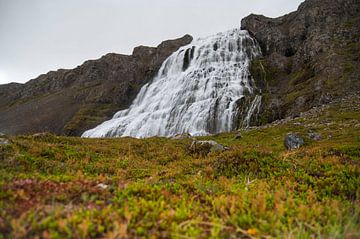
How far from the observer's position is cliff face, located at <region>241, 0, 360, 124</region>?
1494 inches

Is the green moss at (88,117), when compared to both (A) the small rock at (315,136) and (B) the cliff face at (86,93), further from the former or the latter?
(A) the small rock at (315,136)

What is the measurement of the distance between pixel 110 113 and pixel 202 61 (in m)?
31.8

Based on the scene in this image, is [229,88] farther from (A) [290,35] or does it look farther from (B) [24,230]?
(B) [24,230]

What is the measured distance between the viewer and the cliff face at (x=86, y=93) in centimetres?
7775

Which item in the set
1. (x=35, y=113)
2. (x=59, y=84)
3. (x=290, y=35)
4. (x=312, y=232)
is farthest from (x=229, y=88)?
(x=59, y=84)

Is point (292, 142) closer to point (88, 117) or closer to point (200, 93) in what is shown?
point (200, 93)

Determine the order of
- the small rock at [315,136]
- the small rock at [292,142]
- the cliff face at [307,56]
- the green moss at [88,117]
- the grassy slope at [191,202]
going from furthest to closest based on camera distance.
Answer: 1. the green moss at [88,117]
2. the cliff face at [307,56]
3. the small rock at [315,136]
4. the small rock at [292,142]
5. the grassy slope at [191,202]

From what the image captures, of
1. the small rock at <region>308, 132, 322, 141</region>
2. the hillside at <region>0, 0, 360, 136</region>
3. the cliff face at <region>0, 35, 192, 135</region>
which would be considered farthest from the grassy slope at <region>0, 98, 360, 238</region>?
the cliff face at <region>0, 35, 192, 135</region>

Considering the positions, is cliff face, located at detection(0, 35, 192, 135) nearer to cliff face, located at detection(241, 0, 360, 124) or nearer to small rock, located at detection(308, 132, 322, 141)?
cliff face, located at detection(241, 0, 360, 124)

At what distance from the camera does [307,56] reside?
2078 inches

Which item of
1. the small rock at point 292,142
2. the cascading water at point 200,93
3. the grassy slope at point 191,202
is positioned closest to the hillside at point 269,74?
the cascading water at point 200,93

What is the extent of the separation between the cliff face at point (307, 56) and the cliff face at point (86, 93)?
1435 inches

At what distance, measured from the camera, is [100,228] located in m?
3.79

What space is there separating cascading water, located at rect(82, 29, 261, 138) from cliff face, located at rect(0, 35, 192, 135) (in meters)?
13.9
